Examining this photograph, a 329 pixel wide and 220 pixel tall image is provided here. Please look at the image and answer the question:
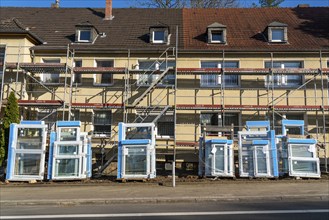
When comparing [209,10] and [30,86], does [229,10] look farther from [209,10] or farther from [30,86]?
[30,86]

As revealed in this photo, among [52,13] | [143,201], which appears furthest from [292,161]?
[52,13]

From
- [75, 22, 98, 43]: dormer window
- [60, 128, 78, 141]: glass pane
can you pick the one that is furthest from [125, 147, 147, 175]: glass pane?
[75, 22, 98, 43]: dormer window

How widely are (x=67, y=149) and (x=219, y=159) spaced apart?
6.33m

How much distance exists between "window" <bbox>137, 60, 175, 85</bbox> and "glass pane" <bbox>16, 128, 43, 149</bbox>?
6.68m

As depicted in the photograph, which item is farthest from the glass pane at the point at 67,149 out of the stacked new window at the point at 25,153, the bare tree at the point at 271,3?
the bare tree at the point at 271,3

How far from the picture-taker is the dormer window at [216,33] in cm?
2161

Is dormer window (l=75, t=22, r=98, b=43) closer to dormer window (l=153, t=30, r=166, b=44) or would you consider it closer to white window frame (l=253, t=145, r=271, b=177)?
dormer window (l=153, t=30, r=166, b=44)

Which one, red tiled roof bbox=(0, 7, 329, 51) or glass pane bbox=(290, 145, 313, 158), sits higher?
red tiled roof bbox=(0, 7, 329, 51)

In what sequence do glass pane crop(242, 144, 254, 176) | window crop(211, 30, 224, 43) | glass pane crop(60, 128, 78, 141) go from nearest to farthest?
glass pane crop(242, 144, 254, 176)
glass pane crop(60, 128, 78, 141)
window crop(211, 30, 224, 43)

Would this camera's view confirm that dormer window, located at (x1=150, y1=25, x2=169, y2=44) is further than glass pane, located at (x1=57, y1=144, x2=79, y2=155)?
Yes

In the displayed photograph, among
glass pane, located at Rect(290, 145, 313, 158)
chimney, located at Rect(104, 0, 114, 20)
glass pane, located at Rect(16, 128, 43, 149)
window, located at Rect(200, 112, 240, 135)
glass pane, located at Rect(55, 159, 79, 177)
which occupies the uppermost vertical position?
chimney, located at Rect(104, 0, 114, 20)

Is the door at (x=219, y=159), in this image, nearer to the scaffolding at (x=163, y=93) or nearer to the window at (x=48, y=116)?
the scaffolding at (x=163, y=93)

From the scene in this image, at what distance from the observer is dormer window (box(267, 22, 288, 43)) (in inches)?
848

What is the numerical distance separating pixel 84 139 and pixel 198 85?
7262 mm
